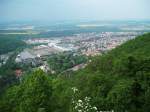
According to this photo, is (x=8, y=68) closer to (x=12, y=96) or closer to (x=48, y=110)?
(x=12, y=96)

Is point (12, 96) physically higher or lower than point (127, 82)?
lower

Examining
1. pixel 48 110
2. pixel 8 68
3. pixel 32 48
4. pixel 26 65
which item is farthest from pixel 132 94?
pixel 32 48

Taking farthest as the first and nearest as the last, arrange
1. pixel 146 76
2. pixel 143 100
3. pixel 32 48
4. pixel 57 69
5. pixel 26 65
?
pixel 32 48
pixel 26 65
pixel 57 69
pixel 146 76
pixel 143 100

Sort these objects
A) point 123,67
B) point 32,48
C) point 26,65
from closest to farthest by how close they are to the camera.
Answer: point 123,67 < point 26,65 < point 32,48

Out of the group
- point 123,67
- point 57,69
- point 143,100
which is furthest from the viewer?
point 57,69

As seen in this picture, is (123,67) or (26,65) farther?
(26,65)

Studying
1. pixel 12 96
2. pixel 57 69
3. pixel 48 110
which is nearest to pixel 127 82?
pixel 48 110

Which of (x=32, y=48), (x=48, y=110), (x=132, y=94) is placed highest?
(x=132, y=94)

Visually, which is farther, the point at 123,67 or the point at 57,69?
the point at 57,69

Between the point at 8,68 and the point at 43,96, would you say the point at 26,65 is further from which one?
the point at 43,96
